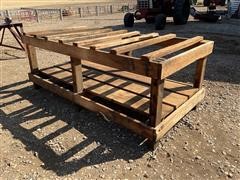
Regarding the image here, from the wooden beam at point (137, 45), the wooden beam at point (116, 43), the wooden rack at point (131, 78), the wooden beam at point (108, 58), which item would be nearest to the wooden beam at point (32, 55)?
the wooden rack at point (131, 78)

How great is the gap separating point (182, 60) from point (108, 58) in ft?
2.95

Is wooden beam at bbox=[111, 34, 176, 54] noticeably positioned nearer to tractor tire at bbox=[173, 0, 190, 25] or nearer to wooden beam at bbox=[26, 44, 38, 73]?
wooden beam at bbox=[26, 44, 38, 73]

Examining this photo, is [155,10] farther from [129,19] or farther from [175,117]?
[175,117]

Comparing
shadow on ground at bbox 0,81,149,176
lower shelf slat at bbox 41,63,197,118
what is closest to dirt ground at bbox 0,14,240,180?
shadow on ground at bbox 0,81,149,176

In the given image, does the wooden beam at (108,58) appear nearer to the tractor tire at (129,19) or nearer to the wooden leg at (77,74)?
the wooden leg at (77,74)

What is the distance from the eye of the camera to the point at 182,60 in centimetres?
293

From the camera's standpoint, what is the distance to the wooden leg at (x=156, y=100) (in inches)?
109

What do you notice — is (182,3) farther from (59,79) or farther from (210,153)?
(210,153)

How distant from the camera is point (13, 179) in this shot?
2.83 m

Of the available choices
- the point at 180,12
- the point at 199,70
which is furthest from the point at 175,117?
the point at 180,12

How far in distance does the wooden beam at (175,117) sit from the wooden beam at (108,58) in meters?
0.79

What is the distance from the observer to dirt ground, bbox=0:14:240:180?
290 cm

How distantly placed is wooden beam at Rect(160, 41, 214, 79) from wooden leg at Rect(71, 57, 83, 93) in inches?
60.4

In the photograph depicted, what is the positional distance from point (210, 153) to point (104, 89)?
1.85m
